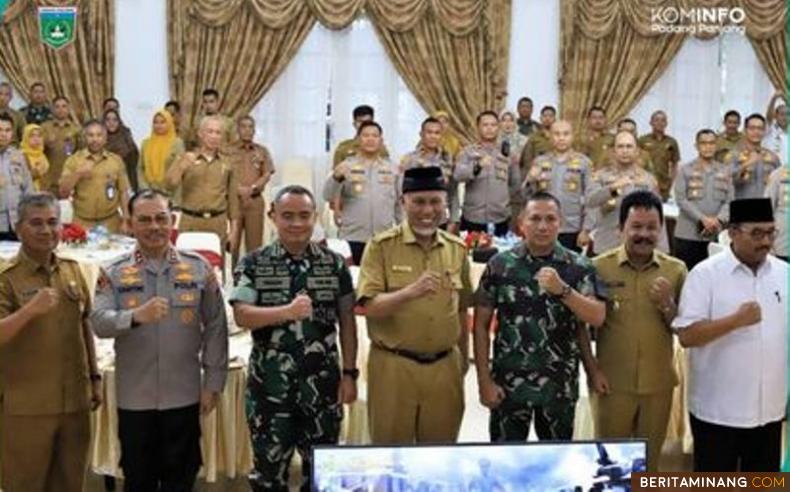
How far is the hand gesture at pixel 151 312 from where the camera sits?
3619mm

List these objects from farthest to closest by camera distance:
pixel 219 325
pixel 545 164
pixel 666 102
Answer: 1. pixel 666 102
2. pixel 545 164
3. pixel 219 325

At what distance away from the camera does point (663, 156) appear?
10461mm

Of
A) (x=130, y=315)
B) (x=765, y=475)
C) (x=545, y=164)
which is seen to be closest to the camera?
(x=765, y=475)

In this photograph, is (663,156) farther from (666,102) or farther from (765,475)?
(765,475)

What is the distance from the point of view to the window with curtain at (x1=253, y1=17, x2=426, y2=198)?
1125 centimetres

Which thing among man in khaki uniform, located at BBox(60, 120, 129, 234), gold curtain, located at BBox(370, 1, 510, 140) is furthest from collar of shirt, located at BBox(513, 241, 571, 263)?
gold curtain, located at BBox(370, 1, 510, 140)

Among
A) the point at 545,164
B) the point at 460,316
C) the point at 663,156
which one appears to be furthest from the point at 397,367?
the point at 663,156

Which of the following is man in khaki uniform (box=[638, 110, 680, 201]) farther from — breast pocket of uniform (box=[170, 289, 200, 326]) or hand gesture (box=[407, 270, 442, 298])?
breast pocket of uniform (box=[170, 289, 200, 326])

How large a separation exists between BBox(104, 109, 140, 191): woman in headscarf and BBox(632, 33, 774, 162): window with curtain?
16.6 ft

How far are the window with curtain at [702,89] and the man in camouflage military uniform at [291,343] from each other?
26.6 ft

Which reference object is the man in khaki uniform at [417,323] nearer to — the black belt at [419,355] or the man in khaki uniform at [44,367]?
the black belt at [419,355]

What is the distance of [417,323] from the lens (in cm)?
390

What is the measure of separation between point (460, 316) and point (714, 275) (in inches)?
35.6

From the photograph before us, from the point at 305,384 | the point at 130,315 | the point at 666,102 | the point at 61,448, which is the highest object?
the point at 666,102
